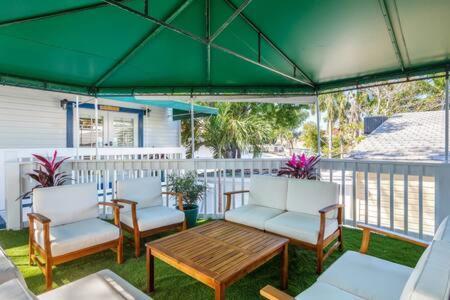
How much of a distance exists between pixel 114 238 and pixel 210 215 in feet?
7.43

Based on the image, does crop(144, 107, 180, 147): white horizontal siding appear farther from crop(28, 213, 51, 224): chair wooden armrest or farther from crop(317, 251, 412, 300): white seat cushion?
crop(317, 251, 412, 300): white seat cushion

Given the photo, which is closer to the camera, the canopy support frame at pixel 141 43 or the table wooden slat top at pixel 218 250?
the table wooden slat top at pixel 218 250

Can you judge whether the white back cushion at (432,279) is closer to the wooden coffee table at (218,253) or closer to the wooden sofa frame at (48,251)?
the wooden coffee table at (218,253)

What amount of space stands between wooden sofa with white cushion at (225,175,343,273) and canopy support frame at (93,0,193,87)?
8.60ft

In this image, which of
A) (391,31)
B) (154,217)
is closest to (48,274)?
(154,217)

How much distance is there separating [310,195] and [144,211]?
2486 millimetres

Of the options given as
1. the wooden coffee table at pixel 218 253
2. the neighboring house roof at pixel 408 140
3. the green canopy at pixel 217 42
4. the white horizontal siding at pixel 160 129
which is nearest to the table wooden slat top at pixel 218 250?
the wooden coffee table at pixel 218 253

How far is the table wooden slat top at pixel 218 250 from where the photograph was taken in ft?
7.14

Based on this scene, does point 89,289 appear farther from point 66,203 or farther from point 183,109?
point 183,109

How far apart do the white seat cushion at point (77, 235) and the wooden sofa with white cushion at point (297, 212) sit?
1.65 metres

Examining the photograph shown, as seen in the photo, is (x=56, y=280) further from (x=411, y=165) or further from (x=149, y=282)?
(x=411, y=165)

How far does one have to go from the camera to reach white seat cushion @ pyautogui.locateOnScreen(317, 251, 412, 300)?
1749 mm

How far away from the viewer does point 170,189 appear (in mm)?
5035

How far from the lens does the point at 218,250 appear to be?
254 centimetres
